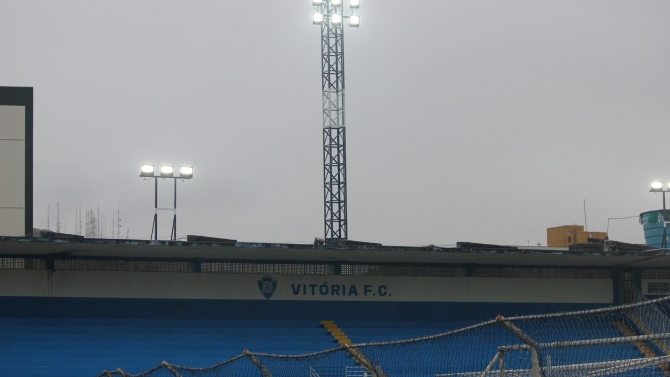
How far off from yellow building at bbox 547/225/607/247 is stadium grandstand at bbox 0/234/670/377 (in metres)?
9.07

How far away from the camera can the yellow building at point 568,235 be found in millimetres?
38125

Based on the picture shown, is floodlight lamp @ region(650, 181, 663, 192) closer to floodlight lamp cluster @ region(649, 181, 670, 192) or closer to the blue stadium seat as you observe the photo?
floodlight lamp cluster @ region(649, 181, 670, 192)

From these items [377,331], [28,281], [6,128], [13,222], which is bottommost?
[377,331]

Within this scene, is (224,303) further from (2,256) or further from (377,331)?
(2,256)

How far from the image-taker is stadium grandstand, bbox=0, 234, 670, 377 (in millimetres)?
22672

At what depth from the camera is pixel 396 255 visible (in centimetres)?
2536

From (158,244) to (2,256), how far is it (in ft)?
18.4

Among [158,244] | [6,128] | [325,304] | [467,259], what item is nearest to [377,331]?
[325,304]

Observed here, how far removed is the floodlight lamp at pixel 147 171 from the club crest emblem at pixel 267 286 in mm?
4942

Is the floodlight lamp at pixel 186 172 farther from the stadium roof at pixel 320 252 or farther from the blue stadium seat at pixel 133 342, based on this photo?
the blue stadium seat at pixel 133 342

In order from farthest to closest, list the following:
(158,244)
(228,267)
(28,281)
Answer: (228,267) → (28,281) → (158,244)

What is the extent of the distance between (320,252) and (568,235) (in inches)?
735

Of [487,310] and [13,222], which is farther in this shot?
[487,310]

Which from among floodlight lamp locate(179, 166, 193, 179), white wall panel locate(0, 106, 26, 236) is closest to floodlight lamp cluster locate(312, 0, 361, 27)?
floodlight lamp locate(179, 166, 193, 179)
